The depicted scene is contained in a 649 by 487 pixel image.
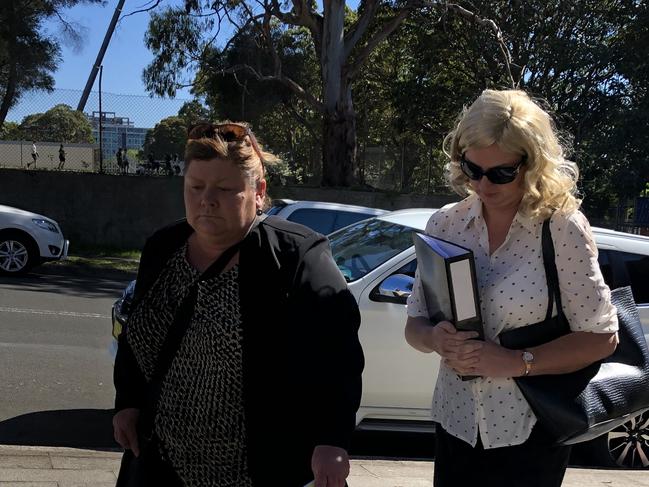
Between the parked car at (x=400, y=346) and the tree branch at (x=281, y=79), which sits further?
the tree branch at (x=281, y=79)

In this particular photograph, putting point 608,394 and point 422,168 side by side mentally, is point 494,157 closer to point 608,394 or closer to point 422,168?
point 608,394

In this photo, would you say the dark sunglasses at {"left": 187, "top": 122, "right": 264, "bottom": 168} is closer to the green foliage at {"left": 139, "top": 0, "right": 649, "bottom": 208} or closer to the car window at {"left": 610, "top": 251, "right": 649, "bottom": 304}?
the car window at {"left": 610, "top": 251, "right": 649, "bottom": 304}

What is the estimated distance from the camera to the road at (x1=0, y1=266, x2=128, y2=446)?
18.2ft

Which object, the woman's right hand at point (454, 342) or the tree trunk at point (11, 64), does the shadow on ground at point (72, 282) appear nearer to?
the tree trunk at point (11, 64)

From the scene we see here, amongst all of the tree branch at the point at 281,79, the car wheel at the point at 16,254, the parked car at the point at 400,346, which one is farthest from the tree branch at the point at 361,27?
the parked car at the point at 400,346

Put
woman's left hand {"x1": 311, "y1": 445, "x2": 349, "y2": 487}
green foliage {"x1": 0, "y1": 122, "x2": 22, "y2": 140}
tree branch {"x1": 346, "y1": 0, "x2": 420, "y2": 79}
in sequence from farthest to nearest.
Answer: green foliage {"x1": 0, "y1": 122, "x2": 22, "y2": 140} → tree branch {"x1": 346, "y1": 0, "x2": 420, "y2": 79} → woman's left hand {"x1": 311, "y1": 445, "x2": 349, "y2": 487}

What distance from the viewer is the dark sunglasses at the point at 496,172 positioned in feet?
7.22

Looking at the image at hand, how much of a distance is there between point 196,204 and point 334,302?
499 mm

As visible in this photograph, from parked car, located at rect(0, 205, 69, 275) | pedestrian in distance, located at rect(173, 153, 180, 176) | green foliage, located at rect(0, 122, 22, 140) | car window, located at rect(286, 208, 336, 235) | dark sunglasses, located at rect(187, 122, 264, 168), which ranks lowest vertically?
parked car, located at rect(0, 205, 69, 275)

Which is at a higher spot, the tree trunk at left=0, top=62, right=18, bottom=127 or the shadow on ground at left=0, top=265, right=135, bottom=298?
the tree trunk at left=0, top=62, right=18, bottom=127

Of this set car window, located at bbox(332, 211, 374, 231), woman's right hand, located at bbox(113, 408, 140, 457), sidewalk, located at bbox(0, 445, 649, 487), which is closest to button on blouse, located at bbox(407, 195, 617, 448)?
woman's right hand, located at bbox(113, 408, 140, 457)

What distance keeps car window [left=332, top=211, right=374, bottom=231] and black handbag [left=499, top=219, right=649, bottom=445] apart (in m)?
7.17

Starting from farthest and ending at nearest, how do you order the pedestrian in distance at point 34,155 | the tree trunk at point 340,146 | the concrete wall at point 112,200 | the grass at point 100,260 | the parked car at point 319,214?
the tree trunk at point 340,146 → the pedestrian in distance at point 34,155 → the concrete wall at point 112,200 → the grass at point 100,260 → the parked car at point 319,214

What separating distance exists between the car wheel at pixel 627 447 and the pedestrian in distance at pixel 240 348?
3.72 m
